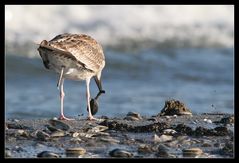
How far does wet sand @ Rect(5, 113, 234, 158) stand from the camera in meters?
7.91

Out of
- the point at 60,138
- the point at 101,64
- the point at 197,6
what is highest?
the point at 197,6

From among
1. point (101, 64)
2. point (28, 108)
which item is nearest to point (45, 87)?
point (28, 108)

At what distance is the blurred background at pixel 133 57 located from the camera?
15.8 metres

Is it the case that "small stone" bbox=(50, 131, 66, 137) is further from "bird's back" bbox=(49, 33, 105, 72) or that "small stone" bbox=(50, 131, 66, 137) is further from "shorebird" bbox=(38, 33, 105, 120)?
"bird's back" bbox=(49, 33, 105, 72)

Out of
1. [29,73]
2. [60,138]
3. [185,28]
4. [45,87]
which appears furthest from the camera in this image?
[185,28]

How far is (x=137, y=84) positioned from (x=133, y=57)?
3.51 metres

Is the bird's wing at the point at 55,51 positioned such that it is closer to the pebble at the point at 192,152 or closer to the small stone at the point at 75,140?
the small stone at the point at 75,140

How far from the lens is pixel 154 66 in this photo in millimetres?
21219

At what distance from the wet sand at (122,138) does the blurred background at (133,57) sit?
13.5 ft

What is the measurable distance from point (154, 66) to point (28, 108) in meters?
6.94

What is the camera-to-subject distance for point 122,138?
8.60m

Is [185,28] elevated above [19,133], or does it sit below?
above
